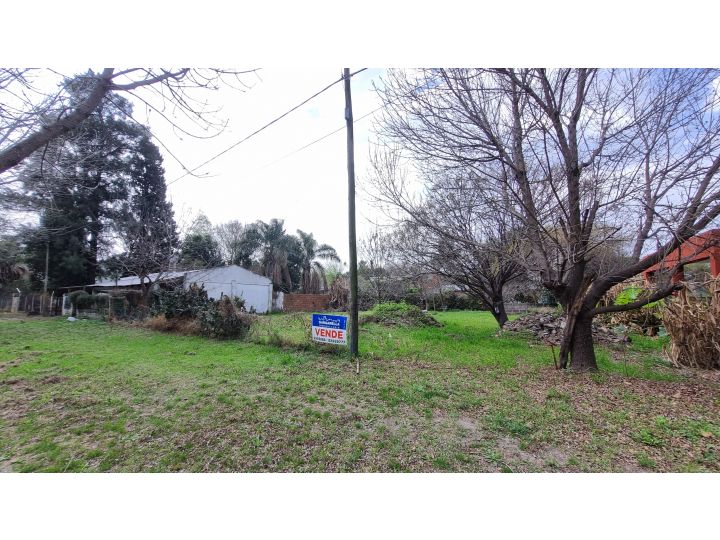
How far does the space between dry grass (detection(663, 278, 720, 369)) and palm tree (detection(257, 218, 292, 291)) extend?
17891 mm

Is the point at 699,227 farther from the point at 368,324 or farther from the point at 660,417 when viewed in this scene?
the point at 368,324

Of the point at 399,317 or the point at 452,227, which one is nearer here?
the point at 452,227

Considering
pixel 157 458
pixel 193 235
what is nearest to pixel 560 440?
pixel 157 458

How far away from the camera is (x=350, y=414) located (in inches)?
106

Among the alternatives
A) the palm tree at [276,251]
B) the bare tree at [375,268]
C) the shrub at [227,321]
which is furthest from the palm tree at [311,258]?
the shrub at [227,321]

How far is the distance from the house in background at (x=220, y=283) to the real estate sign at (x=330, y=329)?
28.8 ft

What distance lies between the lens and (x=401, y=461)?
1919 mm

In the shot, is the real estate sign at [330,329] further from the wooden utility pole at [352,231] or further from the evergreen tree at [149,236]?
the evergreen tree at [149,236]

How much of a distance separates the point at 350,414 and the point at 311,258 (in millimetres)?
18526

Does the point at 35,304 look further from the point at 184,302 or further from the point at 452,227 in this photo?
the point at 452,227

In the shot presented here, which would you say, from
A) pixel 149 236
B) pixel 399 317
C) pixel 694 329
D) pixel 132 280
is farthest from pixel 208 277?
pixel 694 329

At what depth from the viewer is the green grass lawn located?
1960 mm

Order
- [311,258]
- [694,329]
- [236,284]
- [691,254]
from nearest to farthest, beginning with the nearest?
[691,254] < [694,329] < [236,284] < [311,258]

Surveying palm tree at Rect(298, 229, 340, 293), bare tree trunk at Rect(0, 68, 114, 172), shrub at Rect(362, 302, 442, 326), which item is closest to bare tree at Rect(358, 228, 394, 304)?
shrub at Rect(362, 302, 442, 326)
